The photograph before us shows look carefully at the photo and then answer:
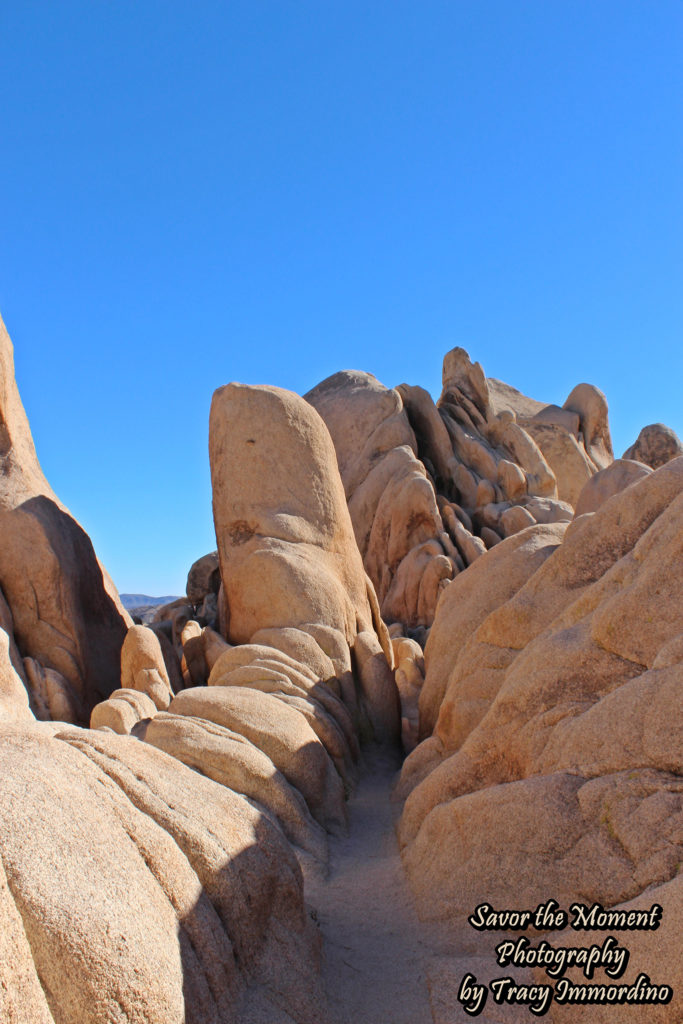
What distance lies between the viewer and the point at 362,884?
260 inches

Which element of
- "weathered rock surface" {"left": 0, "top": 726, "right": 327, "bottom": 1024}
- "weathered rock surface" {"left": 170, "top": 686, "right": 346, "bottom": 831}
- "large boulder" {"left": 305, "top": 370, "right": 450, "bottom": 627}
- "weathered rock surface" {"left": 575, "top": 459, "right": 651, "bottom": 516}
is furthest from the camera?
"large boulder" {"left": 305, "top": 370, "right": 450, "bottom": 627}

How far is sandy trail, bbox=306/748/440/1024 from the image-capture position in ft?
15.0

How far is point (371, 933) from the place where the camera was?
18.4 feet

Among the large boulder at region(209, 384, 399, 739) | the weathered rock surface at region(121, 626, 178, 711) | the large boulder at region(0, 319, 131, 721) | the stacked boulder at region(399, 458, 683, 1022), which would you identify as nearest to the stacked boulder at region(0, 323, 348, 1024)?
the stacked boulder at region(399, 458, 683, 1022)

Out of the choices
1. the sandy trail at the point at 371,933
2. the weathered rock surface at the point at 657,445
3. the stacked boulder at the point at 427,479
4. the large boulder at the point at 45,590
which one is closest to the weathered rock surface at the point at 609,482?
the stacked boulder at the point at 427,479

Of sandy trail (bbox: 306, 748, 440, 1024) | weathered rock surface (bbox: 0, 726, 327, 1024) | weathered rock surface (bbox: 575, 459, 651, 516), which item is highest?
weathered rock surface (bbox: 575, 459, 651, 516)

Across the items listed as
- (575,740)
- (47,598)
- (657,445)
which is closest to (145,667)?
(47,598)

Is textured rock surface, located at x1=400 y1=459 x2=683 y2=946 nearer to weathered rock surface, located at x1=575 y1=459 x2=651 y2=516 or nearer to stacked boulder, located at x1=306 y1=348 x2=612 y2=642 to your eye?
weathered rock surface, located at x1=575 y1=459 x2=651 y2=516

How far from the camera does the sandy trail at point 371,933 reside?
15.0 ft

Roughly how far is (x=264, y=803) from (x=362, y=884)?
3.52 ft

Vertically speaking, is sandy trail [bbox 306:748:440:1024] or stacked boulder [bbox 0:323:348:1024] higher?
stacked boulder [bbox 0:323:348:1024]

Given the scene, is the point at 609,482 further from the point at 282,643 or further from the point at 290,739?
the point at 290,739

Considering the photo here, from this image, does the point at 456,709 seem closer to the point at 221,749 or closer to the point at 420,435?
the point at 221,749

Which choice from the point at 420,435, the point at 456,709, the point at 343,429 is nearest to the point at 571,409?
the point at 420,435
